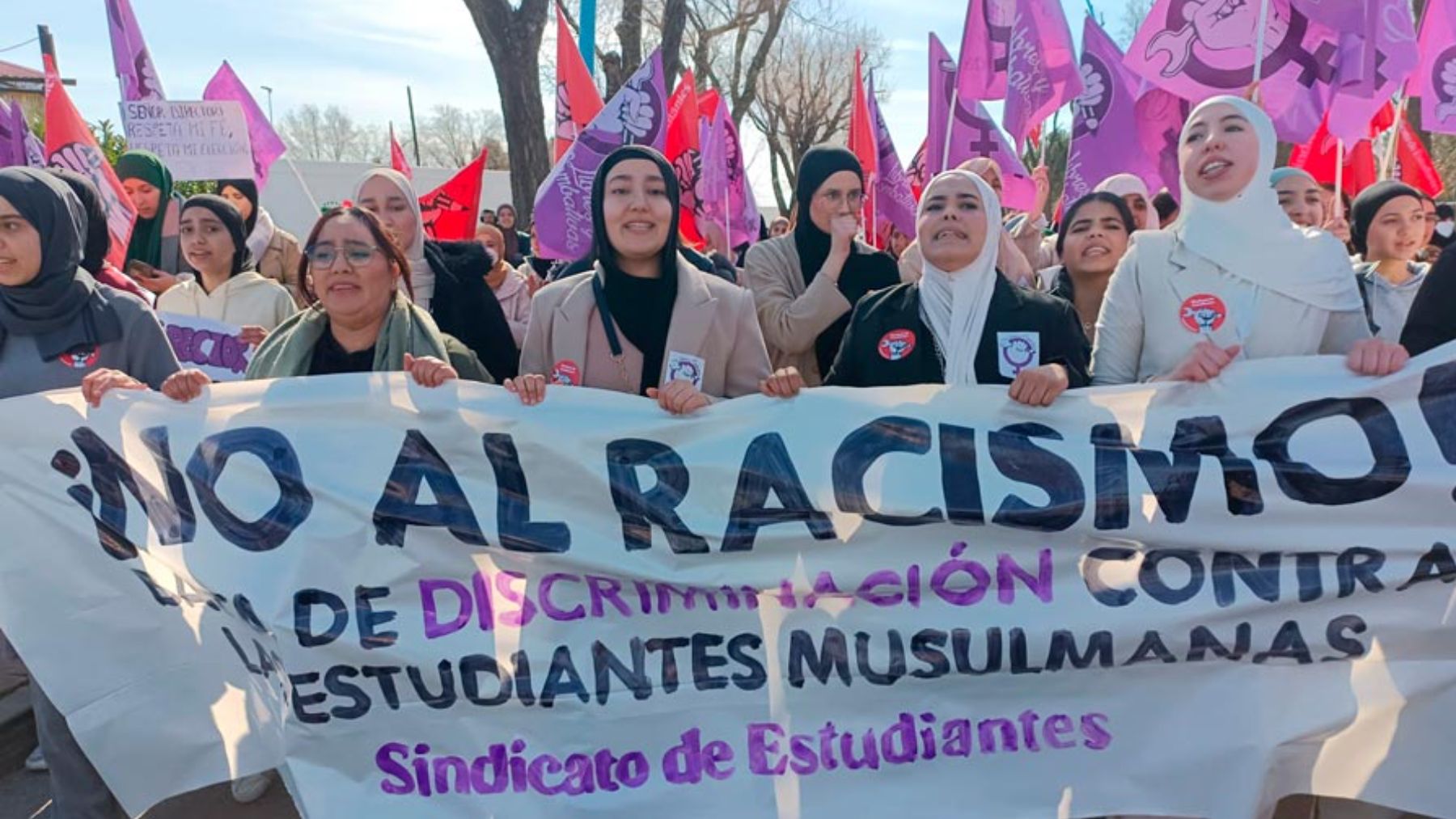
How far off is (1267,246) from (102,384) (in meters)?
2.98

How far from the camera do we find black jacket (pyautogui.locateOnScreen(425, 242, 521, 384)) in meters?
3.58

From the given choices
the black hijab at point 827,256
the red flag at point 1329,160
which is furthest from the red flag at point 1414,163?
the black hijab at point 827,256

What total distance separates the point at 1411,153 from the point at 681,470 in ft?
21.9

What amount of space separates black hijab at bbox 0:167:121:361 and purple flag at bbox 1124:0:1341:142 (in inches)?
159

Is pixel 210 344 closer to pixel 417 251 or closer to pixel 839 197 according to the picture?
pixel 417 251

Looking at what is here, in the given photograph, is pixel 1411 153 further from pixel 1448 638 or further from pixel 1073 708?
pixel 1073 708

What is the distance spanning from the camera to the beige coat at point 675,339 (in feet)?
9.24

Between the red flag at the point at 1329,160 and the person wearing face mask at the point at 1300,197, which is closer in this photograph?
the person wearing face mask at the point at 1300,197

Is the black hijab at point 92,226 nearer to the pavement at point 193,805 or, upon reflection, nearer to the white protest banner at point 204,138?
the pavement at point 193,805

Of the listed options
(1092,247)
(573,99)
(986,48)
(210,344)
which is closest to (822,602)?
(1092,247)

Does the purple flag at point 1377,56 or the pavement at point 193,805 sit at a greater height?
the purple flag at point 1377,56

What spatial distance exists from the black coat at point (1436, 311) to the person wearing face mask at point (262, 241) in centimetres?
428

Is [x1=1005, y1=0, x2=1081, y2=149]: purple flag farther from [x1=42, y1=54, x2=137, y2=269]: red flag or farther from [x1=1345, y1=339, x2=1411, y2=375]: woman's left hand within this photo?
[x1=42, y1=54, x2=137, y2=269]: red flag

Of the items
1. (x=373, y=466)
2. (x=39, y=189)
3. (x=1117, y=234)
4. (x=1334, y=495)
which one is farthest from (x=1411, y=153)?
(x=39, y=189)
